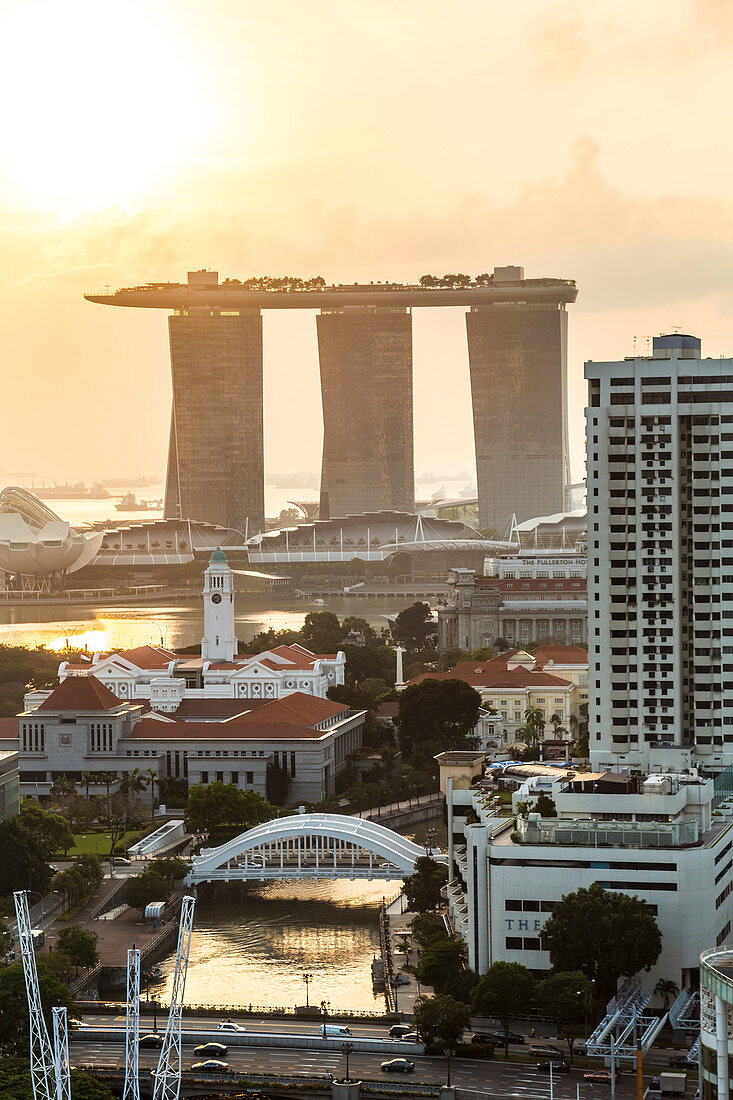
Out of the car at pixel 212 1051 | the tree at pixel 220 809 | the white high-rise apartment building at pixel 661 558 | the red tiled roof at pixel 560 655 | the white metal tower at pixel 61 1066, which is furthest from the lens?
the red tiled roof at pixel 560 655

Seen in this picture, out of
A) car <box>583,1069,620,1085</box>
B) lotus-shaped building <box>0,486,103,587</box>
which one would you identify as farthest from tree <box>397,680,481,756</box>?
Result: lotus-shaped building <box>0,486,103,587</box>

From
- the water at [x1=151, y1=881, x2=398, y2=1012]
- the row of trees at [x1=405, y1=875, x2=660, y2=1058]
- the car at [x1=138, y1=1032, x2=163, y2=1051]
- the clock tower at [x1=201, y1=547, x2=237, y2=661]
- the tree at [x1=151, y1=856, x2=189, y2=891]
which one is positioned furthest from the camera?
the clock tower at [x1=201, y1=547, x2=237, y2=661]

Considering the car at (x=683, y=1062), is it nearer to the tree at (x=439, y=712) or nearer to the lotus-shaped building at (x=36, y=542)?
the tree at (x=439, y=712)

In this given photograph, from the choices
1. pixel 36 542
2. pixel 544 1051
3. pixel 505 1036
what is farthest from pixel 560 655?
pixel 36 542

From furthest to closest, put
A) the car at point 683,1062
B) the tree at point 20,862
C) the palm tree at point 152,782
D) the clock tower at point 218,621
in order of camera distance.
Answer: the clock tower at point 218,621 → the palm tree at point 152,782 → the tree at point 20,862 → the car at point 683,1062

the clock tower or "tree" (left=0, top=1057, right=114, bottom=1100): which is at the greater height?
the clock tower

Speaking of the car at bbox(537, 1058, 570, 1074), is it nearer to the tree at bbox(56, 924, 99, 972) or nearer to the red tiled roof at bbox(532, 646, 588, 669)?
the tree at bbox(56, 924, 99, 972)

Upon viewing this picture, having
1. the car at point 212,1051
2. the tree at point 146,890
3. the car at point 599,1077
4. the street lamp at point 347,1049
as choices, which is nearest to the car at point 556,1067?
the car at point 599,1077
